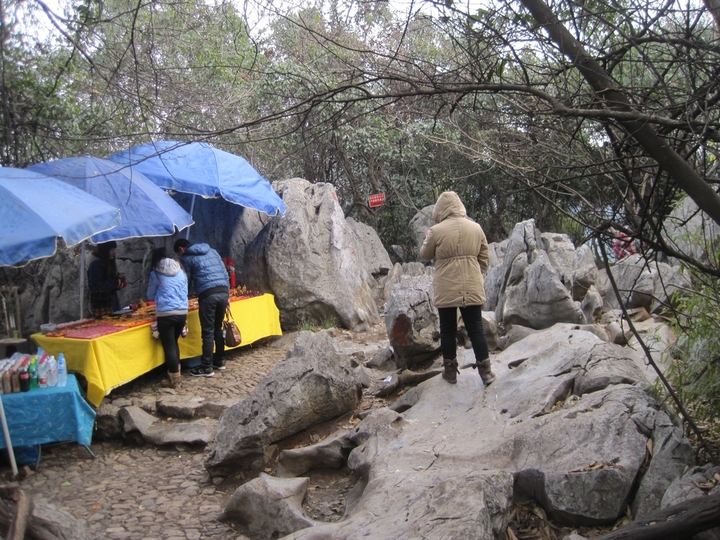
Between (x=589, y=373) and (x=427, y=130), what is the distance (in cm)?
939

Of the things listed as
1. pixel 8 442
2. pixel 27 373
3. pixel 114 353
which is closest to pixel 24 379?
pixel 27 373

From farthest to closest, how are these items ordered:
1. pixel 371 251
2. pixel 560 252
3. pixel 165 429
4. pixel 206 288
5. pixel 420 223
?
pixel 420 223
pixel 371 251
pixel 560 252
pixel 206 288
pixel 165 429

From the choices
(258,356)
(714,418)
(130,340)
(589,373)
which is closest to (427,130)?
(258,356)

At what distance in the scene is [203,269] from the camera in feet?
25.5

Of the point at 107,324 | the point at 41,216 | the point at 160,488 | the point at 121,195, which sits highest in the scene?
the point at 121,195

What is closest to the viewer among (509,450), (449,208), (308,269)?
(509,450)

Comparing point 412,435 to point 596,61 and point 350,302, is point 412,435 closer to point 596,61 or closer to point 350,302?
point 596,61

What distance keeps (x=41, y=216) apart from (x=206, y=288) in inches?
87.8

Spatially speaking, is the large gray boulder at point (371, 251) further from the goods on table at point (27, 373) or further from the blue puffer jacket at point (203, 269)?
the goods on table at point (27, 373)

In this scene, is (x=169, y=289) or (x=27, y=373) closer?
(x=27, y=373)

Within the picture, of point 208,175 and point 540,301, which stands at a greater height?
point 208,175

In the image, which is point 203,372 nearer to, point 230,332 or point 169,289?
point 230,332

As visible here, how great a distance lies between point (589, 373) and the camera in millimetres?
5039

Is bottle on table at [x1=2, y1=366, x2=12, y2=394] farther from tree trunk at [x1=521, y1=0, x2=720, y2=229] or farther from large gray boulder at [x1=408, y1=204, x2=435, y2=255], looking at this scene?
large gray boulder at [x1=408, y1=204, x2=435, y2=255]
